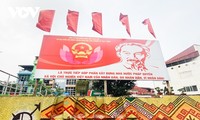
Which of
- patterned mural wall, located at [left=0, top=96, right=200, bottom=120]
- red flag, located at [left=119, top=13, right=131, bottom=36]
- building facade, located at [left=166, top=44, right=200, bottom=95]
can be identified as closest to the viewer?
patterned mural wall, located at [left=0, top=96, right=200, bottom=120]

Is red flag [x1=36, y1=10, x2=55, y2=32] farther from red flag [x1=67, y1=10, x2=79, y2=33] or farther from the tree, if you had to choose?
the tree

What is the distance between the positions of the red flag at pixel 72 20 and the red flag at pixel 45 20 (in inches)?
37.7

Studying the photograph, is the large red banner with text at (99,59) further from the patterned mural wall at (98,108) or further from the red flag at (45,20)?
the patterned mural wall at (98,108)

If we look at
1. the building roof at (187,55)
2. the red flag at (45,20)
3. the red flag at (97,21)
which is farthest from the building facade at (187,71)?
the red flag at (45,20)

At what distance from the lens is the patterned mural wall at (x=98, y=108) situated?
19.0 ft

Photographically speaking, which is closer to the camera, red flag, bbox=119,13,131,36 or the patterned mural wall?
the patterned mural wall

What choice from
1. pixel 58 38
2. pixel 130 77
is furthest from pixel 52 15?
pixel 130 77

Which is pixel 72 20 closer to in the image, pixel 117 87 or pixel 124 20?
pixel 124 20

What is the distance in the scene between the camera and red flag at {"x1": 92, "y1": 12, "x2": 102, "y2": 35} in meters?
8.66

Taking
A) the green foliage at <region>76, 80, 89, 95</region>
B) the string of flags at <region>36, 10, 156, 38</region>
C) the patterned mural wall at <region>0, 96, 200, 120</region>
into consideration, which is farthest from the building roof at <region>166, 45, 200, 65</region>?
the patterned mural wall at <region>0, 96, 200, 120</region>

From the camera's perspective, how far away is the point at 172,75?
29.1 meters

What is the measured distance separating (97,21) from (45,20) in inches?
117

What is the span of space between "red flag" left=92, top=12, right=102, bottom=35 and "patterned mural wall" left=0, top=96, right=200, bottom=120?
4.12 meters

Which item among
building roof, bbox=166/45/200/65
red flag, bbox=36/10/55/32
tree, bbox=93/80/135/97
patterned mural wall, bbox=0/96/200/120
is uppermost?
building roof, bbox=166/45/200/65
